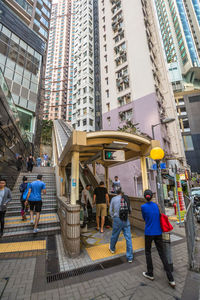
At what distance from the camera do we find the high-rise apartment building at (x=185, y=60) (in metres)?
42.2

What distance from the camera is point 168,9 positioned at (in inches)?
2721

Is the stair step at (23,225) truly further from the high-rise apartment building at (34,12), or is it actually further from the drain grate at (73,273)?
the high-rise apartment building at (34,12)

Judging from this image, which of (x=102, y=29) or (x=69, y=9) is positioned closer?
(x=102, y=29)

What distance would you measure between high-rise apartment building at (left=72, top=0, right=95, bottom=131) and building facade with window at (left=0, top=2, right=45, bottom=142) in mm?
14791

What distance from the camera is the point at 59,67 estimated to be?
8975 cm

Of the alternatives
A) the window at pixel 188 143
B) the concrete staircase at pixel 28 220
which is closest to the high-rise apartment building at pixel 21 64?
the concrete staircase at pixel 28 220

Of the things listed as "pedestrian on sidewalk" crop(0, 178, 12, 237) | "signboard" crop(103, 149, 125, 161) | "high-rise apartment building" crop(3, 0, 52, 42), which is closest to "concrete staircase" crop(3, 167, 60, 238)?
"pedestrian on sidewalk" crop(0, 178, 12, 237)

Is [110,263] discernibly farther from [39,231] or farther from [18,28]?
[18,28]

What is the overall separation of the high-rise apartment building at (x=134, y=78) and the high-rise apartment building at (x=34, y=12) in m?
14.7

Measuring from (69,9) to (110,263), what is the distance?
150433 mm

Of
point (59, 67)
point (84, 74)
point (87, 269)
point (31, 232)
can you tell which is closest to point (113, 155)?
point (87, 269)

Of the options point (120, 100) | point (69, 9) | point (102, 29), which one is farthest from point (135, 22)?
point (69, 9)

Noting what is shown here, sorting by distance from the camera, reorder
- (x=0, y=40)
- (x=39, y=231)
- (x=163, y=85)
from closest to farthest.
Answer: (x=39, y=231), (x=0, y=40), (x=163, y=85)

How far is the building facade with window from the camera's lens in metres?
19.8
